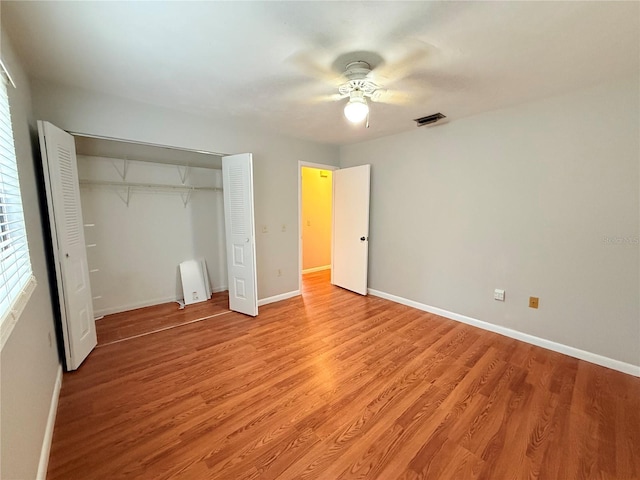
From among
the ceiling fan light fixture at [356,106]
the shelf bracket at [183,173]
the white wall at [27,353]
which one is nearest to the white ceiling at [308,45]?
the ceiling fan light fixture at [356,106]

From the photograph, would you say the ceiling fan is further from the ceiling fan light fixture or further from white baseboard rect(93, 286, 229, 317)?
white baseboard rect(93, 286, 229, 317)

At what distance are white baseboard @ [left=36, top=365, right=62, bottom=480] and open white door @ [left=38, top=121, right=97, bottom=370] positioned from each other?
36 centimetres

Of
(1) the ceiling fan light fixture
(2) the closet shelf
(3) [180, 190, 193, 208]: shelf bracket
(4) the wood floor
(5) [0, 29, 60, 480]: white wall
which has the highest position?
(1) the ceiling fan light fixture

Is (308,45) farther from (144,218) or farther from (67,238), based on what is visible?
(144,218)

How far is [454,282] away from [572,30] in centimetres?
246

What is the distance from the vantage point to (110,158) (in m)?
3.33

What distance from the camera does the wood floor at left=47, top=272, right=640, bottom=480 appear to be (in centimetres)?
146

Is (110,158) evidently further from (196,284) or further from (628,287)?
(628,287)

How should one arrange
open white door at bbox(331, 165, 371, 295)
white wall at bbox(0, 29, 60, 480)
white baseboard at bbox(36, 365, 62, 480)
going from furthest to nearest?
open white door at bbox(331, 165, 371, 295) < white baseboard at bbox(36, 365, 62, 480) < white wall at bbox(0, 29, 60, 480)

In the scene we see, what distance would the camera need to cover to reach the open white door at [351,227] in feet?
13.3

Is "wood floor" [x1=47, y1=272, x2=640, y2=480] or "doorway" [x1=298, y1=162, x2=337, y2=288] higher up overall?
"doorway" [x1=298, y1=162, x2=337, y2=288]

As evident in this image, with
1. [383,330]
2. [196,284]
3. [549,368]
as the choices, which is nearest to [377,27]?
[383,330]

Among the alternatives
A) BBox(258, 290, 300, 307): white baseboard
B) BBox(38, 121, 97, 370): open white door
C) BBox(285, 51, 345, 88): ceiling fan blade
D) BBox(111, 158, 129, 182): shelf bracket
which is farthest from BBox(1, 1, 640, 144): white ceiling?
BBox(258, 290, 300, 307): white baseboard

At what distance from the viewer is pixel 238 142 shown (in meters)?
3.36
